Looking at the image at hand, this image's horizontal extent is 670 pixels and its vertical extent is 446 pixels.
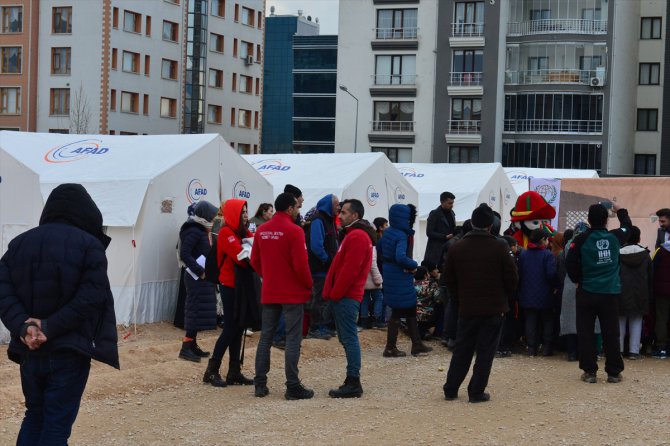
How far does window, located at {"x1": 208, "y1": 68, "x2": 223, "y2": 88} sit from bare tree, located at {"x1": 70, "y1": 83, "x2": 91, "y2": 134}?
11815mm

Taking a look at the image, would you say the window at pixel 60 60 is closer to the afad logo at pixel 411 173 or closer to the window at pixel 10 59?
the window at pixel 10 59

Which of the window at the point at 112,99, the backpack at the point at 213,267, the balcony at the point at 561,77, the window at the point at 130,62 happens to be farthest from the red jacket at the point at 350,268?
the window at the point at 130,62

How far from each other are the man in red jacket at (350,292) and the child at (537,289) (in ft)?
13.3

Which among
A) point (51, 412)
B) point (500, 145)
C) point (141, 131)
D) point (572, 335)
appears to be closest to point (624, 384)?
point (572, 335)

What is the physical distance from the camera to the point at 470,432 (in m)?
7.93

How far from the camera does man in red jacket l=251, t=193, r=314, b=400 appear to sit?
9.09 meters

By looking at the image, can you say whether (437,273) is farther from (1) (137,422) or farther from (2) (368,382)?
(1) (137,422)

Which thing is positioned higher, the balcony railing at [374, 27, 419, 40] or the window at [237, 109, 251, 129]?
the balcony railing at [374, 27, 419, 40]

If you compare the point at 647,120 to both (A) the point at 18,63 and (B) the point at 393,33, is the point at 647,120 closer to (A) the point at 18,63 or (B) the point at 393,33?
(B) the point at 393,33

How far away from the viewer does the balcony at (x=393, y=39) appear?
60812 millimetres

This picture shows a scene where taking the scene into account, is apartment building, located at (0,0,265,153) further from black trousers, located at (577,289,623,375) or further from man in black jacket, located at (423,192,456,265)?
black trousers, located at (577,289,623,375)

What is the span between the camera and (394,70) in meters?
61.6

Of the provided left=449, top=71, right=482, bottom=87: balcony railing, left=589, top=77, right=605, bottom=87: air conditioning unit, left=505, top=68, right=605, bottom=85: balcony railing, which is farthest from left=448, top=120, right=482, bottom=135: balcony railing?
left=589, top=77, right=605, bottom=87: air conditioning unit

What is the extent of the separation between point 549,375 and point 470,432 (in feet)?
11.5
